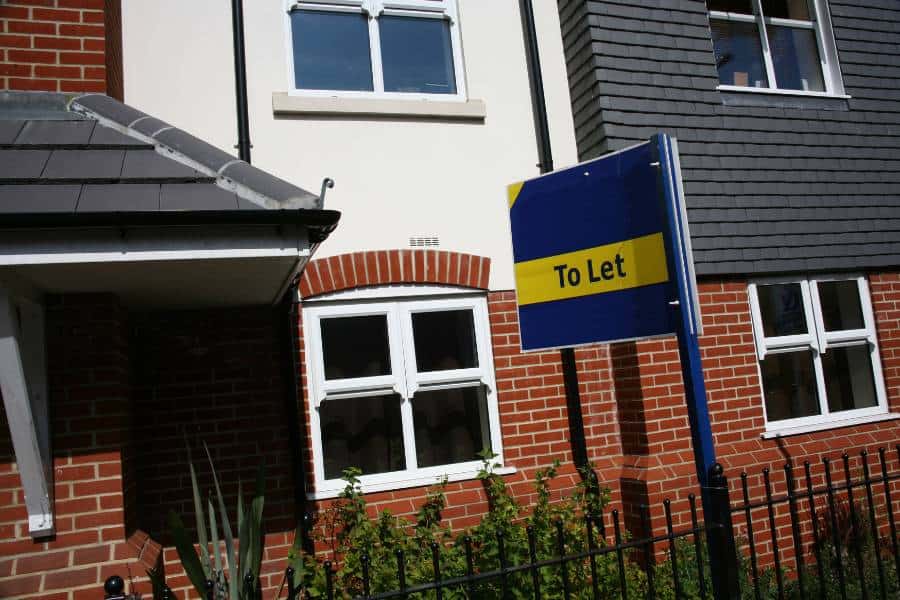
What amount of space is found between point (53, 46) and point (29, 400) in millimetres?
2100

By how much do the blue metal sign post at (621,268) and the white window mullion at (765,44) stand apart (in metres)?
4.73

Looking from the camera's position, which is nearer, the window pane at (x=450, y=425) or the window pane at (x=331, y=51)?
the window pane at (x=450, y=425)

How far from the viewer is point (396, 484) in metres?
5.14

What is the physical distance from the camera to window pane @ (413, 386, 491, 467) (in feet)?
17.9

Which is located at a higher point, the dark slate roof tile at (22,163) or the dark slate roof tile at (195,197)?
the dark slate roof tile at (22,163)

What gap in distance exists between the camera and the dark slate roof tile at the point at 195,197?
10.1 ft

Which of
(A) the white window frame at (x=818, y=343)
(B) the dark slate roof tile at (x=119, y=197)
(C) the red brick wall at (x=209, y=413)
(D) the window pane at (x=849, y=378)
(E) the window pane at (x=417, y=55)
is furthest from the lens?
(D) the window pane at (x=849, y=378)

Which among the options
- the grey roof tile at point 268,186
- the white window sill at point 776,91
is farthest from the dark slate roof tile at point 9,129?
the white window sill at point 776,91

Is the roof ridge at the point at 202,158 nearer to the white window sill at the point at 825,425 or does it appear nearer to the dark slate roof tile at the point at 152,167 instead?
the dark slate roof tile at the point at 152,167

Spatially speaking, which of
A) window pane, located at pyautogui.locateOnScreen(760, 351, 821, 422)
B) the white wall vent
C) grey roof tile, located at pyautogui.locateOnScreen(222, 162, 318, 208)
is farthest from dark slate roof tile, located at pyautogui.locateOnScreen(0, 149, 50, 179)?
window pane, located at pyautogui.locateOnScreen(760, 351, 821, 422)

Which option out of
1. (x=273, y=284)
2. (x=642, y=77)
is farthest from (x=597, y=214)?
(x=642, y=77)

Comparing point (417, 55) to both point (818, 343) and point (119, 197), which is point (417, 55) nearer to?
point (119, 197)

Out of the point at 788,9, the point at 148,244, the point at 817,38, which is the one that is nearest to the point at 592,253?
the point at 148,244

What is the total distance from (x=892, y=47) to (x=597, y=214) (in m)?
6.10
